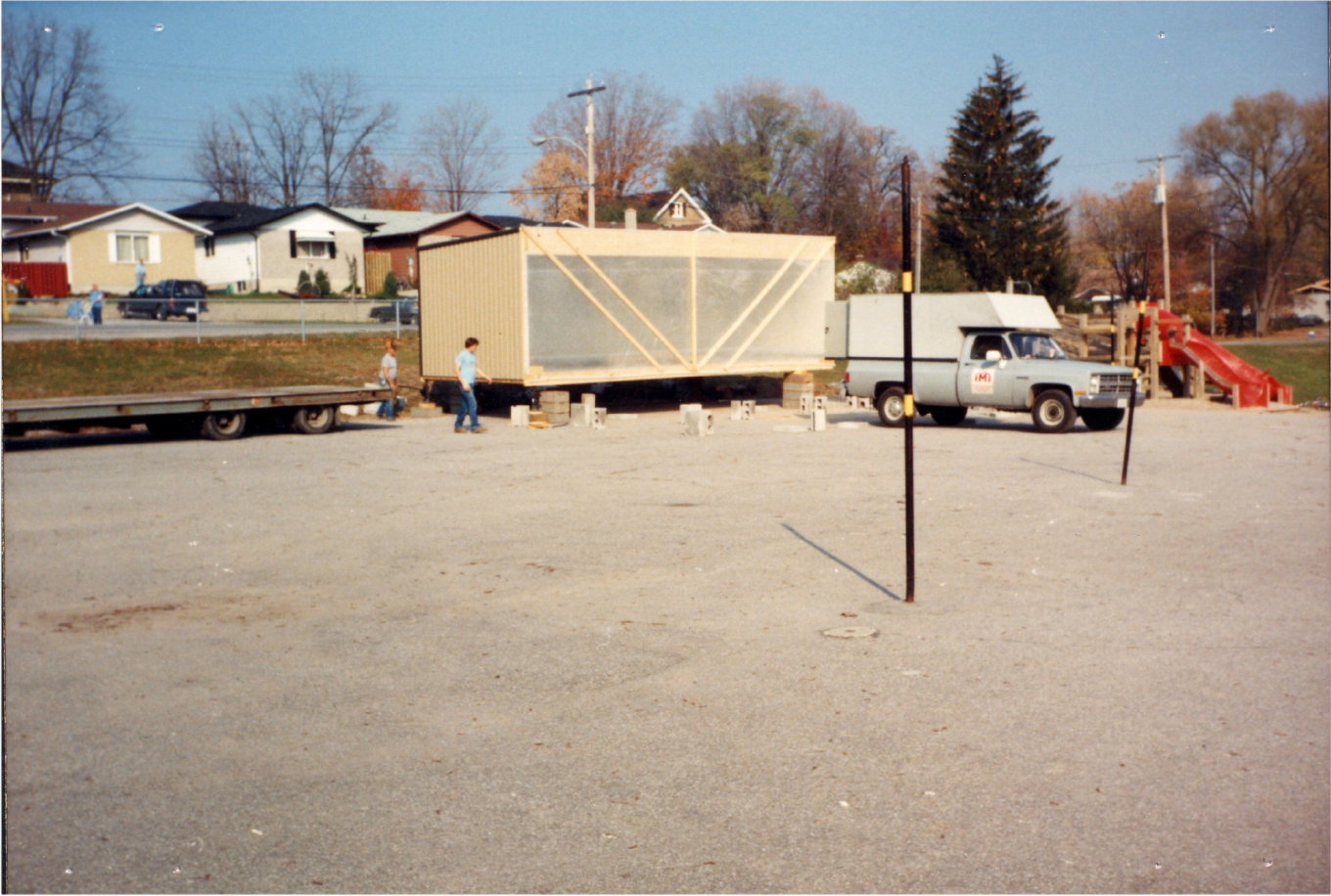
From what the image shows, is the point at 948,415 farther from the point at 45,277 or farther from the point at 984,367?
the point at 45,277

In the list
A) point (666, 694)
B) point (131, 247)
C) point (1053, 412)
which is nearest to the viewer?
point (666, 694)

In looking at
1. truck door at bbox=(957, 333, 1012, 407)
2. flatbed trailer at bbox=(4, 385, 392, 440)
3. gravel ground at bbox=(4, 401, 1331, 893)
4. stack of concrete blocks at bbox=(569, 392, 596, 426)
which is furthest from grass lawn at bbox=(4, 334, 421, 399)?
gravel ground at bbox=(4, 401, 1331, 893)

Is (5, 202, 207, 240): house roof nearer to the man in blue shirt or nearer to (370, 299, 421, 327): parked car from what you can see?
(370, 299, 421, 327): parked car

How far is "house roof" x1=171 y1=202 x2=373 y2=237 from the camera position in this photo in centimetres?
6025

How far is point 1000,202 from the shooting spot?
192 ft

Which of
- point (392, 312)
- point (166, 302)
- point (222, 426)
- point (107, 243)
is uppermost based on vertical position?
point (107, 243)

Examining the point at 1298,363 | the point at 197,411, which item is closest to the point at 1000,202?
the point at 1298,363

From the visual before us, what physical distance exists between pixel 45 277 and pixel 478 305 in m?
36.3

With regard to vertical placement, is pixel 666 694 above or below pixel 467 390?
below

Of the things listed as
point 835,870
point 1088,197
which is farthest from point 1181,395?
point 1088,197

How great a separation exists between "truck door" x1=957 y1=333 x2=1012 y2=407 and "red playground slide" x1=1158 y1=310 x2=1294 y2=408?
34.4ft

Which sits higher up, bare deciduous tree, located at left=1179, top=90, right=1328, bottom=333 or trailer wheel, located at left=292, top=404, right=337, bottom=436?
bare deciduous tree, located at left=1179, top=90, right=1328, bottom=333

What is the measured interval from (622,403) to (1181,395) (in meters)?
15.3

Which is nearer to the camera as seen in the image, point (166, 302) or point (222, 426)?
point (222, 426)
